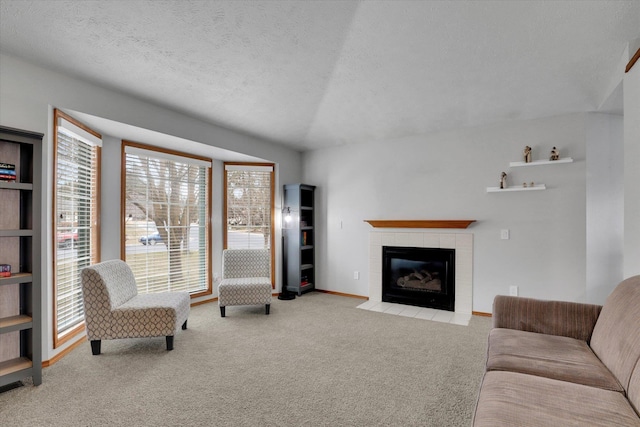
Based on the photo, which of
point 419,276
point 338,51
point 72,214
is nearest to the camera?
point 338,51

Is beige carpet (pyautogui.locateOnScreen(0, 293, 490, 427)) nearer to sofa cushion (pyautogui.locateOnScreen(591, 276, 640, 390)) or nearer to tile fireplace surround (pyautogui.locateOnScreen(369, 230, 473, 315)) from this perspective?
tile fireplace surround (pyautogui.locateOnScreen(369, 230, 473, 315))

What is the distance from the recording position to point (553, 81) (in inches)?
122

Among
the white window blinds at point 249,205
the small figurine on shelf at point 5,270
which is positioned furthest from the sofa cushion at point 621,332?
the white window blinds at point 249,205

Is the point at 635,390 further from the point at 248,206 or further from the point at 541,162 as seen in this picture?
the point at 248,206

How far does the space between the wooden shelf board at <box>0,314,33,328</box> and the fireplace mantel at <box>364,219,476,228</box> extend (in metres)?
3.87

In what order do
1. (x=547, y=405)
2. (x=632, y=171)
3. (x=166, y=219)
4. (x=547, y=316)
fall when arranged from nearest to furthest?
(x=547, y=405), (x=547, y=316), (x=632, y=171), (x=166, y=219)

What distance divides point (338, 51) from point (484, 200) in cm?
267

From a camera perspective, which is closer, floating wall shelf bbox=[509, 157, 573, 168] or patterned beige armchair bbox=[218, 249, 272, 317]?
floating wall shelf bbox=[509, 157, 573, 168]

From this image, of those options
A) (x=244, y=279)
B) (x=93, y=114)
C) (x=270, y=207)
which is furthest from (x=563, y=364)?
(x=270, y=207)

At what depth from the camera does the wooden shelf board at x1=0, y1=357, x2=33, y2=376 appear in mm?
2266

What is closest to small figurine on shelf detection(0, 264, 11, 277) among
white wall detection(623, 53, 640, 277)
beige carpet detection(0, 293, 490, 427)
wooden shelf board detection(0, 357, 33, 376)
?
wooden shelf board detection(0, 357, 33, 376)

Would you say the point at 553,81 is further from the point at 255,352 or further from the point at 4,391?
the point at 4,391

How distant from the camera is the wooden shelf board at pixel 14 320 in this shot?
227cm

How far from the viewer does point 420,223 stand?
4.49 meters
